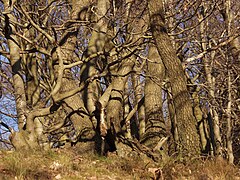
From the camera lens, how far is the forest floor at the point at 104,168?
208 inches

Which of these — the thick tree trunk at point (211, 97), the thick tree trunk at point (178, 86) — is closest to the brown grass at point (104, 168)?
the thick tree trunk at point (178, 86)

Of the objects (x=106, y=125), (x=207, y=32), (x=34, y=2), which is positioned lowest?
(x=106, y=125)

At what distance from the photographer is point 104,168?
6.05 m

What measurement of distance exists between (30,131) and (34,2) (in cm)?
460

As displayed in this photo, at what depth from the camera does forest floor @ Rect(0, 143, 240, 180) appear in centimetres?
529

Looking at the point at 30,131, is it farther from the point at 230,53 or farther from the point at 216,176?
the point at 230,53

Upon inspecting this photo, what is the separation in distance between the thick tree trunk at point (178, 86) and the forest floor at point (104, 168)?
1.59 feet

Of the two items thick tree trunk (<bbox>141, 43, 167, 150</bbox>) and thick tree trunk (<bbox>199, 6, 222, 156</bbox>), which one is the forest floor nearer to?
thick tree trunk (<bbox>141, 43, 167, 150</bbox>)

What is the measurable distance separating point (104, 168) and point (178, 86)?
2137 mm

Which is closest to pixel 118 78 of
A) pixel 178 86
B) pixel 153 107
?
pixel 153 107

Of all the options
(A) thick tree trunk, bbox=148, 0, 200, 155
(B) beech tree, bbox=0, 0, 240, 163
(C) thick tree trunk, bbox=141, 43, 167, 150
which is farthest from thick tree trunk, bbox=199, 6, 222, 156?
(A) thick tree trunk, bbox=148, 0, 200, 155

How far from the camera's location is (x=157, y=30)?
727 centimetres

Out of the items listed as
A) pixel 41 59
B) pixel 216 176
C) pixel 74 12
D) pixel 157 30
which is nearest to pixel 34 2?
pixel 74 12

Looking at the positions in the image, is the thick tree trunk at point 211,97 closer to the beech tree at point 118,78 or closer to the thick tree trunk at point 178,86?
the beech tree at point 118,78
